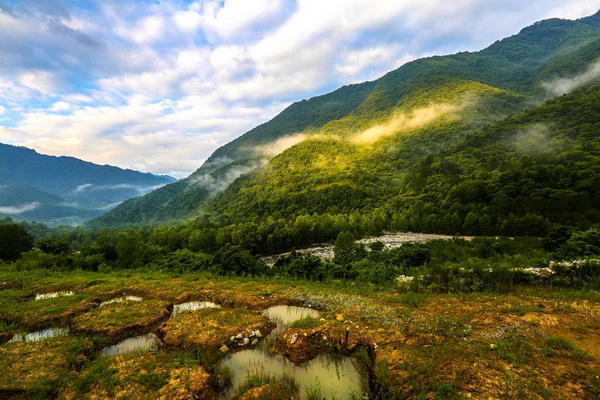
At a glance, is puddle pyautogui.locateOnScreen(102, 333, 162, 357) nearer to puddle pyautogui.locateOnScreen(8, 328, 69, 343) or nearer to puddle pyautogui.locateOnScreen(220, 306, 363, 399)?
puddle pyautogui.locateOnScreen(8, 328, 69, 343)

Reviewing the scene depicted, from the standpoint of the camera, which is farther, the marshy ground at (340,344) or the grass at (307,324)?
the grass at (307,324)

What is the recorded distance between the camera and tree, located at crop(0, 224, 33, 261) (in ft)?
166

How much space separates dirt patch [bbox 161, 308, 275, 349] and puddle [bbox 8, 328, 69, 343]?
679 centimetres

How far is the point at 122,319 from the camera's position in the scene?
58.8 ft

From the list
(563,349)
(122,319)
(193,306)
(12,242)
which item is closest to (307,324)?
(193,306)

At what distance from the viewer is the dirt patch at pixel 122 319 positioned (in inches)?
651

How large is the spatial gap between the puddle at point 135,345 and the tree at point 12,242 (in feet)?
192

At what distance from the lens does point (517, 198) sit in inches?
2894

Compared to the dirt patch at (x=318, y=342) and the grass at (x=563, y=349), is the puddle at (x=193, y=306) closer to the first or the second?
the dirt patch at (x=318, y=342)

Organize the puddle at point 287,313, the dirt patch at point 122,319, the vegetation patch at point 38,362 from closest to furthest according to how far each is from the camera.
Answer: the vegetation patch at point 38,362, the dirt patch at point 122,319, the puddle at point 287,313

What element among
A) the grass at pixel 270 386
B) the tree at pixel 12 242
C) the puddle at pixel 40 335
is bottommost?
the grass at pixel 270 386

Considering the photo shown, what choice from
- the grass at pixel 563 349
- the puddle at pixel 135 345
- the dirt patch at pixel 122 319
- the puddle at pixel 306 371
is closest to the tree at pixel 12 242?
the dirt patch at pixel 122 319

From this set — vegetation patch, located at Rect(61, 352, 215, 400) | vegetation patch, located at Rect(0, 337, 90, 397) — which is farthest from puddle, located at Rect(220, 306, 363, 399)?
vegetation patch, located at Rect(0, 337, 90, 397)

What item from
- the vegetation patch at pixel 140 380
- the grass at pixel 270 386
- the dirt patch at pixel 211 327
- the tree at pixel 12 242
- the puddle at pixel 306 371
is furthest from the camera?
the tree at pixel 12 242
